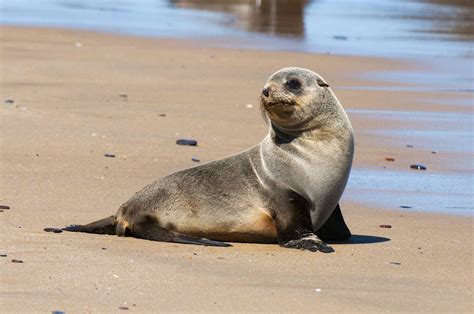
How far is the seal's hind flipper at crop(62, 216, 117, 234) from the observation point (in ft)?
22.5

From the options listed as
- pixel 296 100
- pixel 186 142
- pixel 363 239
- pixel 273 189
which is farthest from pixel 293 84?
pixel 186 142

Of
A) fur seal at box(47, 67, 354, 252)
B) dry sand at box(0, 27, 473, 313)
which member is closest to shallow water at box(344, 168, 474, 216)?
dry sand at box(0, 27, 473, 313)

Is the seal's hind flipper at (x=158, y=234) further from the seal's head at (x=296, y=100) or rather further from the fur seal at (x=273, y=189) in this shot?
the seal's head at (x=296, y=100)

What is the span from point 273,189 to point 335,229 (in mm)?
429

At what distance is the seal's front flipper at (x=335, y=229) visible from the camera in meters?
6.82

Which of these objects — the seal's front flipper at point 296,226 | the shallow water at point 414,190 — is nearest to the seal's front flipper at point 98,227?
the seal's front flipper at point 296,226

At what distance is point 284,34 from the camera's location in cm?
2248

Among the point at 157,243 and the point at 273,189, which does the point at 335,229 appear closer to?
the point at 273,189

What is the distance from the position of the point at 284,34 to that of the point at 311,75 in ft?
51.6

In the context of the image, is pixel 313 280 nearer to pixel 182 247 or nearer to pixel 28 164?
pixel 182 247

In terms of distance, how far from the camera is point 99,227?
6.86 metres

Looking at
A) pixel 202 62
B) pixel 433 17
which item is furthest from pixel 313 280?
pixel 433 17

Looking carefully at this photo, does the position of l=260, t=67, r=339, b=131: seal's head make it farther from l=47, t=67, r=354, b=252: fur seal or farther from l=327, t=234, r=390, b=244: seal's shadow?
l=327, t=234, r=390, b=244: seal's shadow

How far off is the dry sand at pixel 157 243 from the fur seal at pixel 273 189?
0.16 m
